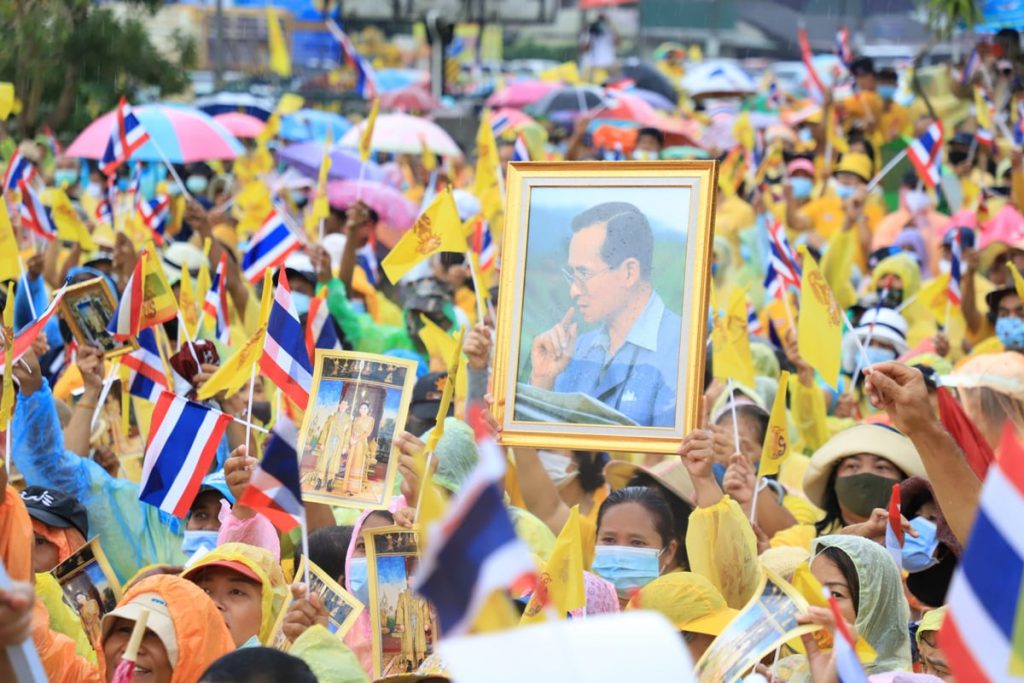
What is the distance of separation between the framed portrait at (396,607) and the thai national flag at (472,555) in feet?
6.67

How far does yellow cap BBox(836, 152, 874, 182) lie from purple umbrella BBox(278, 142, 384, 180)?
12.2ft

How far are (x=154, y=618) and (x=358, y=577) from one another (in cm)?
88

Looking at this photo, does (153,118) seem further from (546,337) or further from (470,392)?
(546,337)

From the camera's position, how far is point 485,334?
18.7 ft

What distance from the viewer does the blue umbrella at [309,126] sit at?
60.8 ft

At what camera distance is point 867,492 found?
562 centimetres

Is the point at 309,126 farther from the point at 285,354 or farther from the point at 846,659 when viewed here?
the point at 846,659

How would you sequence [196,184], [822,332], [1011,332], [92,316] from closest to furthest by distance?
[822,332] → [92,316] → [1011,332] → [196,184]

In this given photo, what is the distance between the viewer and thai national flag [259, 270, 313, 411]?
540cm

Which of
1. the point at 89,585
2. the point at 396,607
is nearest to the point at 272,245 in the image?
the point at 89,585

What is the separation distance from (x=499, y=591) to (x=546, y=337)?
2548 millimetres

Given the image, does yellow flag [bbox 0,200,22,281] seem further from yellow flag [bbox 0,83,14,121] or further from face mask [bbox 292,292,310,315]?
yellow flag [bbox 0,83,14,121]

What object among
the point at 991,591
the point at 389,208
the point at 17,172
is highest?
the point at 991,591

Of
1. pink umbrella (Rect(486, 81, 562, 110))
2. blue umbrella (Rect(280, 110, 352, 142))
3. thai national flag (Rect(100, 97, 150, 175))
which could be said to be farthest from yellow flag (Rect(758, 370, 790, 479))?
pink umbrella (Rect(486, 81, 562, 110))
